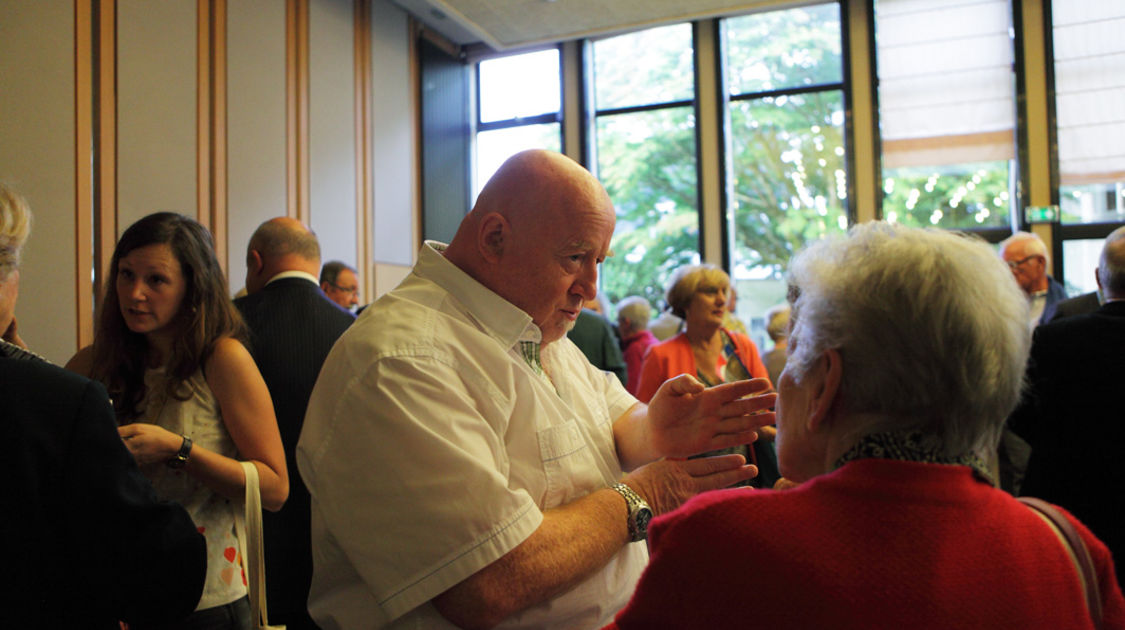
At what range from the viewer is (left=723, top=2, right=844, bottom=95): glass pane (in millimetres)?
7750

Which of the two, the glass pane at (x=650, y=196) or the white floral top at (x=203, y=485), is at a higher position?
the glass pane at (x=650, y=196)

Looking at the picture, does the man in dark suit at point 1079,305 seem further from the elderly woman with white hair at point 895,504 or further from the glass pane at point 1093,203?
the glass pane at point 1093,203

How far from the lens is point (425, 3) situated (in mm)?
7793

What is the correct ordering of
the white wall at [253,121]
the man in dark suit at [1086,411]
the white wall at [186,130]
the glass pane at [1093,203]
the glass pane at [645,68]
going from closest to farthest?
the man in dark suit at [1086,411], the white wall at [186,130], the white wall at [253,121], the glass pane at [1093,203], the glass pane at [645,68]

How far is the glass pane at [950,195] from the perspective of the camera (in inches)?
291

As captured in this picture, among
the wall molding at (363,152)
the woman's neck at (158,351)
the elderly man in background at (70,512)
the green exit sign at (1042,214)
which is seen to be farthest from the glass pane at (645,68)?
the elderly man in background at (70,512)

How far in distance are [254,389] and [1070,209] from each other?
25.0ft

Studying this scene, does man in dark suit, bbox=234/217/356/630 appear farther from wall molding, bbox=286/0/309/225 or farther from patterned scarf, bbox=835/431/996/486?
wall molding, bbox=286/0/309/225

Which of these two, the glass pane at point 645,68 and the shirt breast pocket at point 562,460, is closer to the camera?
the shirt breast pocket at point 562,460

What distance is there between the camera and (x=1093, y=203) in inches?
278

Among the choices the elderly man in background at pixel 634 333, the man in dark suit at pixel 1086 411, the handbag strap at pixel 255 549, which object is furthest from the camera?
the elderly man in background at pixel 634 333

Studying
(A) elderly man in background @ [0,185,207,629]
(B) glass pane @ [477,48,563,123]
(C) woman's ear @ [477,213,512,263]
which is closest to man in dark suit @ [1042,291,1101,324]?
(C) woman's ear @ [477,213,512,263]

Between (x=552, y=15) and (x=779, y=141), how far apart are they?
2.62 metres

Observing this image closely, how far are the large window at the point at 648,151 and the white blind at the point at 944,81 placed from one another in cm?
→ 194
